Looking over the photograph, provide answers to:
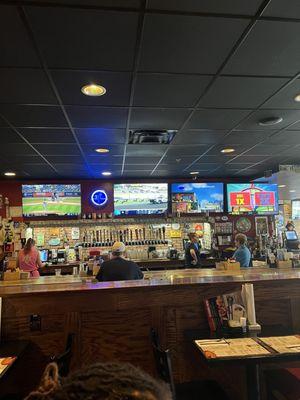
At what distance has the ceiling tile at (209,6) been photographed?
6.40 ft

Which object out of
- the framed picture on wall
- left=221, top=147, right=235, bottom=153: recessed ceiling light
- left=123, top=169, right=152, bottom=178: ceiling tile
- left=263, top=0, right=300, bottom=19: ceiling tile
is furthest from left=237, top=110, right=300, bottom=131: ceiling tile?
the framed picture on wall

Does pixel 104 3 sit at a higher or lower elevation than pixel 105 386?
higher

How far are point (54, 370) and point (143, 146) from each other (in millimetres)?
4581

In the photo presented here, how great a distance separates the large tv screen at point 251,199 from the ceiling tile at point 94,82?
527cm

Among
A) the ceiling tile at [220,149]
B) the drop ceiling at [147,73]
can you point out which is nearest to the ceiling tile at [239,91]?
the drop ceiling at [147,73]

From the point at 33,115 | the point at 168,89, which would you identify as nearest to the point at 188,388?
the point at 168,89

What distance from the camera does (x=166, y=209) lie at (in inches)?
319

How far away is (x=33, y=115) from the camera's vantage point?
373 cm

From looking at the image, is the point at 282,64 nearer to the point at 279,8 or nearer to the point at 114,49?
the point at 279,8

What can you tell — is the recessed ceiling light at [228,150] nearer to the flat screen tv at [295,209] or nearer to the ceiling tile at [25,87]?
the ceiling tile at [25,87]

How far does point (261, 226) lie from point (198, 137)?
4.94m

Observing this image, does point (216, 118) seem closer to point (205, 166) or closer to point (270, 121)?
point (270, 121)

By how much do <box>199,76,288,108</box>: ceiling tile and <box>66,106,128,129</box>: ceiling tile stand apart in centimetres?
99

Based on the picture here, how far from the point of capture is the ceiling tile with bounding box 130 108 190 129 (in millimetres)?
3715
